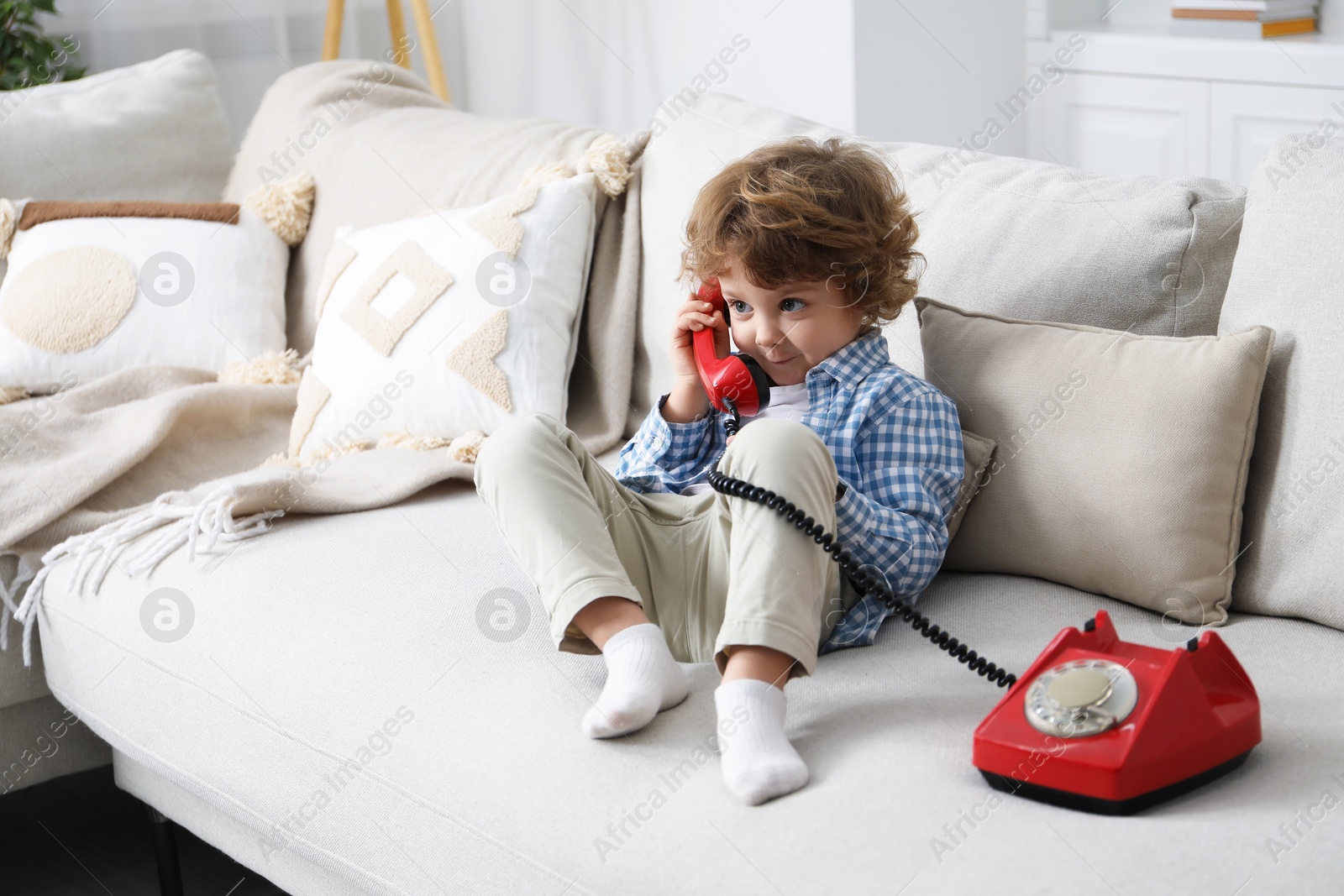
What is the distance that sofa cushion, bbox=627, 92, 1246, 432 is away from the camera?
1.28 m

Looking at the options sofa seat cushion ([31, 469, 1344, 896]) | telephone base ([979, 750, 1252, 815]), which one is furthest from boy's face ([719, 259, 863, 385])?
telephone base ([979, 750, 1252, 815])

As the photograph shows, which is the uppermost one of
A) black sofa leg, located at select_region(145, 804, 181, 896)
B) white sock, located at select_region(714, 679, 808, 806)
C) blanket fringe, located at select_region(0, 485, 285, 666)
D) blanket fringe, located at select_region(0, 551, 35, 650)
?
white sock, located at select_region(714, 679, 808, 806)

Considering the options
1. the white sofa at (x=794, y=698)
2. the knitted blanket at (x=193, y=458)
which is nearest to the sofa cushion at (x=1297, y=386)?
the white sofa at (x=794, y=698)

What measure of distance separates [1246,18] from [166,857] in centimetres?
245

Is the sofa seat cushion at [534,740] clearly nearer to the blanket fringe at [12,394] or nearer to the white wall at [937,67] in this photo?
the blanket fringe at [12,394]

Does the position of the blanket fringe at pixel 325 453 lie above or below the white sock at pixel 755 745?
below

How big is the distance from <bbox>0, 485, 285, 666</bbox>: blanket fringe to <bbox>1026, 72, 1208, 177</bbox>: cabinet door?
1.95 m

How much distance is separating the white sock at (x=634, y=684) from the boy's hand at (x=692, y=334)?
339 mm

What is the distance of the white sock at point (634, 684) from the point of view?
3.29 ft

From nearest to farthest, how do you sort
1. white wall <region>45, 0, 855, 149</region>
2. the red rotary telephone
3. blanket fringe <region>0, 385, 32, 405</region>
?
the red rotary telephone, blanket fringe <region>0, 385, 32, 405</region>, white wall <region>45, 0, 855, 149</region>

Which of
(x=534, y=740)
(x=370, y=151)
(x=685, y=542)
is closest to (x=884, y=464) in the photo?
(x=685, y=542)

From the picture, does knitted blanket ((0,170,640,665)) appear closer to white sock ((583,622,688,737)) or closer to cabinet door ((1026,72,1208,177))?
white sock ((583,622,688,737))

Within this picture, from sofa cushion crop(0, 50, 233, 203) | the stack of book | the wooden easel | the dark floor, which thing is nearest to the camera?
the dark floor

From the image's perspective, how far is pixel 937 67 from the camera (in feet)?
9.37
